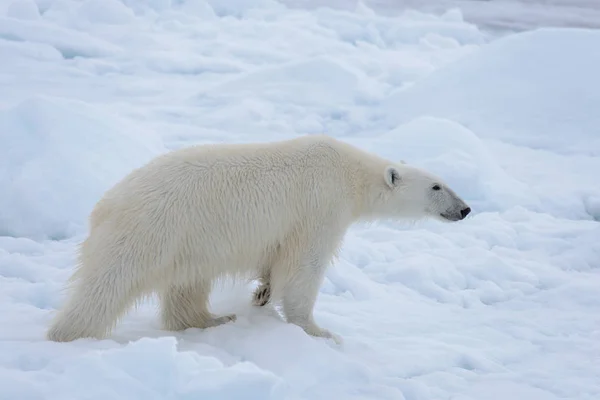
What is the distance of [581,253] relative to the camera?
621 cm

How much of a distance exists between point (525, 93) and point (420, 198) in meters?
6.60

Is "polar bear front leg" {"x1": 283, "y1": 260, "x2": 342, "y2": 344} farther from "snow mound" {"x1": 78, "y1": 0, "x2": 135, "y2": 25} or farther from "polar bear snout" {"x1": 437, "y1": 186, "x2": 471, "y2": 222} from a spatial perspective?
"snow mound" {"x1": 78, "y1": 0, "x2": 135, "y2": 25}

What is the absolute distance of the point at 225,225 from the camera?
3.57 m

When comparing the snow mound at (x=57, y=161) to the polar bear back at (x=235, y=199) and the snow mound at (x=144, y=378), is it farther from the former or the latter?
the snow mound at (x=144, y=378)

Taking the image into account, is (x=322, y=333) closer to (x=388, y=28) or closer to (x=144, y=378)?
(x=144, y=378)

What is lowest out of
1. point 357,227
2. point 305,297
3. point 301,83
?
point 301,83

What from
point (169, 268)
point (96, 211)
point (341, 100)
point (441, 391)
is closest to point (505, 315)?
point (441, 391)

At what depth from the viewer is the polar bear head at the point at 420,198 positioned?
4281mm

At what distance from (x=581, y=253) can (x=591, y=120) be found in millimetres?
4065

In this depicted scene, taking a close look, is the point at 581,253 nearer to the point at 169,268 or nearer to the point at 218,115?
the point at 169,268

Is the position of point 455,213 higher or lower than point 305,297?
higher

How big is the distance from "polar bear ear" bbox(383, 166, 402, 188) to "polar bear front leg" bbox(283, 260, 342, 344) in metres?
0.63

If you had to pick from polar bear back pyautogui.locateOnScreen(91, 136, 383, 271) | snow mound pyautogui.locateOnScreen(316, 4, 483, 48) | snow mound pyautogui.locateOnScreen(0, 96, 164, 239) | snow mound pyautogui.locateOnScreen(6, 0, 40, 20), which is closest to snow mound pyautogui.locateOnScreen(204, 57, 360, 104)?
snow mound pyautogui.locateOnScreen(0, 96, 164, 239)

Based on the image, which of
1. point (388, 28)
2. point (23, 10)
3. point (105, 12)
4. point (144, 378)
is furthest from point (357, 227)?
point (388, 28)
